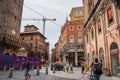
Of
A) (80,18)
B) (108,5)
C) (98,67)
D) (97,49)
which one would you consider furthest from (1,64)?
(80,18)

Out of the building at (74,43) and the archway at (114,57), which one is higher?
the building at (74,43)

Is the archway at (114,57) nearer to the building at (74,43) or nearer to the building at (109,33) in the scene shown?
the building at (109,33)

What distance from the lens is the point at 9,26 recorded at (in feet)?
117

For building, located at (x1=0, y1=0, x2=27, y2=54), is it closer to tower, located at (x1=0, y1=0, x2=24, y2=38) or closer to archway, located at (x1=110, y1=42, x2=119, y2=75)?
tower, located at (x1=0, y1=0, x2=24, y2=38)

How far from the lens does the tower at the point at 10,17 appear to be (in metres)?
34.3

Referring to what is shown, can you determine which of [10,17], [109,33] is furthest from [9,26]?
[109,33]

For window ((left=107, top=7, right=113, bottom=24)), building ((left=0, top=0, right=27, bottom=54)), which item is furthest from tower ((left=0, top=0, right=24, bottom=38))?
window ((left=107, top=7, right=113, bottom=24))

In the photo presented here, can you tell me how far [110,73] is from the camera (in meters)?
17.3

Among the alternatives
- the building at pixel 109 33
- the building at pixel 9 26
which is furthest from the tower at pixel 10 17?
the building at pixel 109 33

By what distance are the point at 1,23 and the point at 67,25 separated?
63.7 feet

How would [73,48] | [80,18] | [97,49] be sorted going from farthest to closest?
[80,18]
[73,48]
[97,49]

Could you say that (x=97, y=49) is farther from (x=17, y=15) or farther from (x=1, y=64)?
(x=17, y=15)

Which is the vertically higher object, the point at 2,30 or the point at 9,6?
the point at 9,6

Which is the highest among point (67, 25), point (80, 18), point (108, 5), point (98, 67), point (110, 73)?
point (80, 18)
